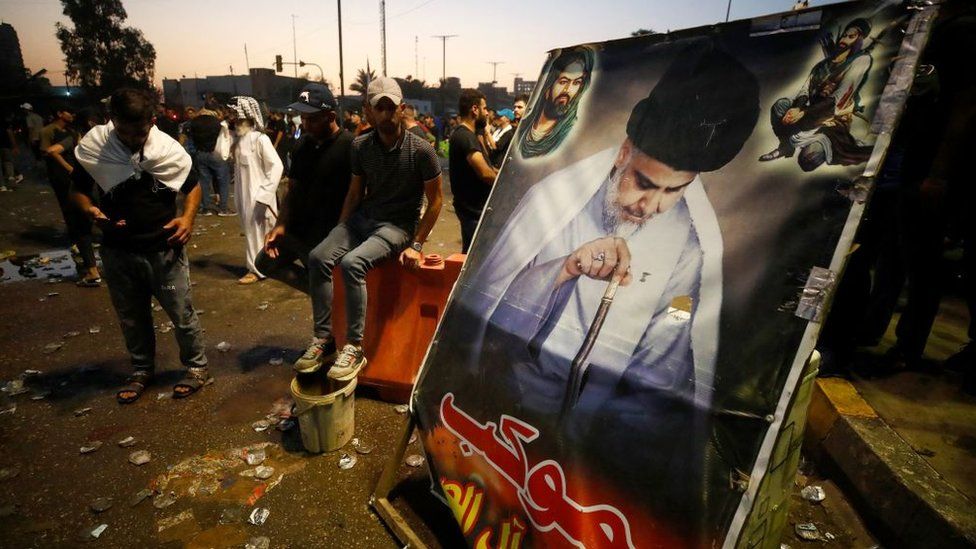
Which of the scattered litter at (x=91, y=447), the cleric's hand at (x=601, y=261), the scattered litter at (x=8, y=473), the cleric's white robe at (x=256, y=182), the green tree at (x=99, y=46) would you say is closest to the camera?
the cleric's hand at (x=601, y=261)

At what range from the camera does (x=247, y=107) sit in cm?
530

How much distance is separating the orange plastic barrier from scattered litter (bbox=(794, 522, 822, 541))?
238 centimetres

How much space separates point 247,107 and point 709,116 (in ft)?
17.7

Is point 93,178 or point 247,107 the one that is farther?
point 247,107

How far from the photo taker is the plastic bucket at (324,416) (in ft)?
8.93

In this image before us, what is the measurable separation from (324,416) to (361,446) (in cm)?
37

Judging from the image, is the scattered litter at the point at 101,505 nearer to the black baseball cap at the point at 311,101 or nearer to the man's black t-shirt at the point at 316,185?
the man's black t-shirt at the point at 316,185

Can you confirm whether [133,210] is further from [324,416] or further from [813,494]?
[813,494]

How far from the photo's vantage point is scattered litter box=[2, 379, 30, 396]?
3.44m

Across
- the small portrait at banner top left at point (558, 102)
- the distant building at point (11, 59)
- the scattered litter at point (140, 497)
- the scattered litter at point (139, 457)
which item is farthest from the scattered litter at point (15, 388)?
the distant building at point (11, 59)

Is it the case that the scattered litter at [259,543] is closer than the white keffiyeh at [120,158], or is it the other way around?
the scattered litter at [259,543]

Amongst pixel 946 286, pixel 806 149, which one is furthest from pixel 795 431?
pixel 946 286

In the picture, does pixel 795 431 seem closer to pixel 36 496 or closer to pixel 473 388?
pixel 473 388

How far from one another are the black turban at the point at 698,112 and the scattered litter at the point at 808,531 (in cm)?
210
